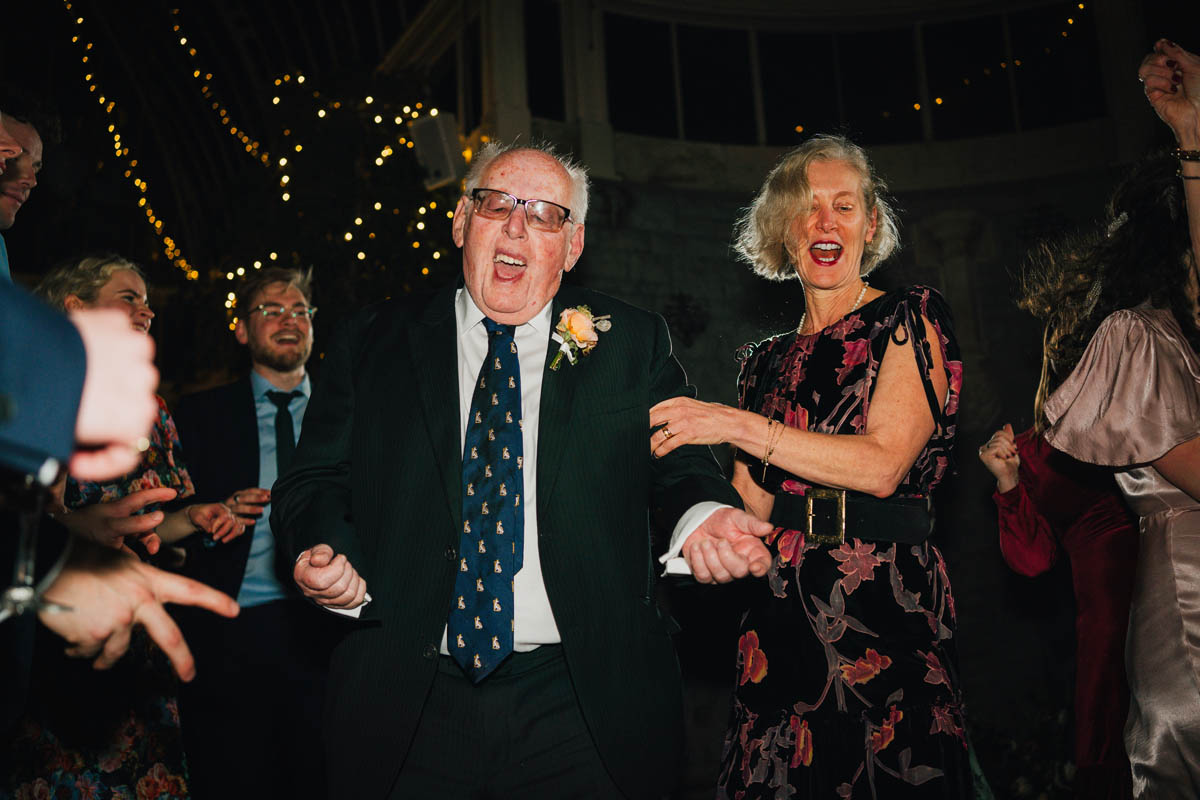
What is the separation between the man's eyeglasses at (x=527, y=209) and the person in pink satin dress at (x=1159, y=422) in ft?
4.88

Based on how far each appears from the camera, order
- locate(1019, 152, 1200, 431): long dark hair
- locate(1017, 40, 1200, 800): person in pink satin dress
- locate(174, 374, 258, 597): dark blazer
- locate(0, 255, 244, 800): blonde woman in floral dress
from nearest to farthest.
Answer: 1. locate(1017, 40, 1200, 800): person in pink satin dress
2. locate(1019, 152, 1200, 431): long dark hair
3. locate(0, 255, 244, 800): blonde woman in floral dress
4. locate(174, 374, 258, 597): dark blazer

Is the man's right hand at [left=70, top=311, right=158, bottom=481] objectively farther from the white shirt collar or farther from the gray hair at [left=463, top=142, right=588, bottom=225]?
the gray hair at [left=463, top=142, right=588, bottom=225]

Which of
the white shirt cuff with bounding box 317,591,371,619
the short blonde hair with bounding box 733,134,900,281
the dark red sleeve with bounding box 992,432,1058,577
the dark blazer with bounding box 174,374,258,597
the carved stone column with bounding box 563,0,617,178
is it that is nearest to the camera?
the white shirt cuff with bounding box 317,591,371,619

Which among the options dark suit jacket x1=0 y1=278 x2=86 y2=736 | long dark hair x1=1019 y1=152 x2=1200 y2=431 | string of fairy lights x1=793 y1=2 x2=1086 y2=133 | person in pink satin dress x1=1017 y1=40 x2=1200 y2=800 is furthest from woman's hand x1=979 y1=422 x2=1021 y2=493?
string of fairy lights x1=793 y1=2 x2=1086 y2=133

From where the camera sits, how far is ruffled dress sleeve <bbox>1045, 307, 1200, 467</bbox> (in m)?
2.25

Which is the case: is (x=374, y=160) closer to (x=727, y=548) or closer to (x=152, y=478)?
(x=152, y=478)

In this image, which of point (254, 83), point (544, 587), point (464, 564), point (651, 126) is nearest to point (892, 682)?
point (544, 587)

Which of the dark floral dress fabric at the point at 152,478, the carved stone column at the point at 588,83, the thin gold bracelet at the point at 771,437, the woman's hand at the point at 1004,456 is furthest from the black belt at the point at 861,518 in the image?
the carved stone column at the point at 588,83

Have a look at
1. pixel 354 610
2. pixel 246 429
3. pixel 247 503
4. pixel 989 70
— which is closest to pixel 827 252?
pixel 354 610

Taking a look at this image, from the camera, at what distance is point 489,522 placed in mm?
1949

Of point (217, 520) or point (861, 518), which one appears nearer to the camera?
point (861, 518)

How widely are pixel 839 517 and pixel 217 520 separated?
2214 millimetres

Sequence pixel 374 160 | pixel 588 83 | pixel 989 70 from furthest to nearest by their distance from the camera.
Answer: pixel 989 70, pixel 588 83, pixel 374 160

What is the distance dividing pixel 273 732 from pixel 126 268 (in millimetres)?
1948
